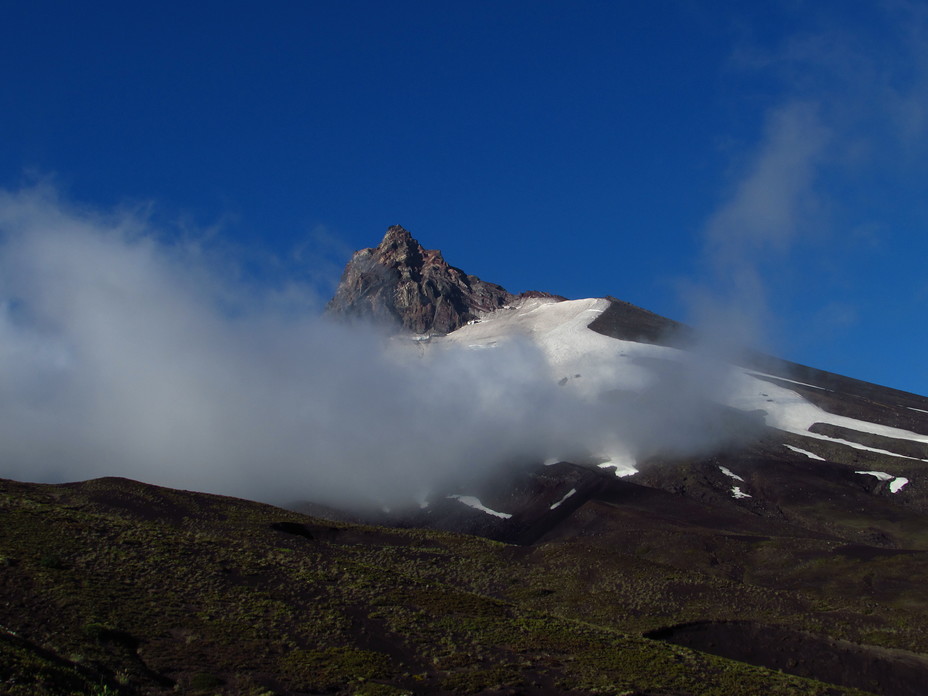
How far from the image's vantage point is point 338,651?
3375cm

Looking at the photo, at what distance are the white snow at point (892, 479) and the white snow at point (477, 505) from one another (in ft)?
202

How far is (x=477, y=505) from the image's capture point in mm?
142125

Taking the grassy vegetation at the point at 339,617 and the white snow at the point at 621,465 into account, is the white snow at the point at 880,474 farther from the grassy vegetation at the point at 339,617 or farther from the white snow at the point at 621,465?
the grassy vegetation at the point at 339,617

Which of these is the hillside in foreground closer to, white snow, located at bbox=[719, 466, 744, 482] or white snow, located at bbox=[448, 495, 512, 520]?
white snow, located at bbox=[448, 495, 512, 520]

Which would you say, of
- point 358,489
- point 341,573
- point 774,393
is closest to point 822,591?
point 341,573

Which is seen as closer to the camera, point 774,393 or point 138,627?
point 138,627

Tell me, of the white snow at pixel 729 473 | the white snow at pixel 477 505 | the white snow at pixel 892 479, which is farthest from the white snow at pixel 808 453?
the white snow at pixel 477 505

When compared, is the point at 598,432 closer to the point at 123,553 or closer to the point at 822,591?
the point at 822,591

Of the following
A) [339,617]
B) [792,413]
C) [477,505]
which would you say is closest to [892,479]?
[792,413]

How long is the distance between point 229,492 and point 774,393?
412ft

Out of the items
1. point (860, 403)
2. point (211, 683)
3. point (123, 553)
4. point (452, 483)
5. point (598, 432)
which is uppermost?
point (860, 403)

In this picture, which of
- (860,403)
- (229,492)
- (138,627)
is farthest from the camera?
(860,403)

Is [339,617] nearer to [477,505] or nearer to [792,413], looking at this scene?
[477,505]

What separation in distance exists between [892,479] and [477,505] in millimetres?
70595
